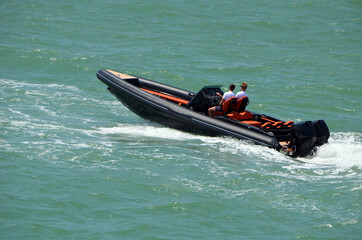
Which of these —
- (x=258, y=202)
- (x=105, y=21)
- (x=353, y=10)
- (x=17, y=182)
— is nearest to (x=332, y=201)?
(x=258, y=202)

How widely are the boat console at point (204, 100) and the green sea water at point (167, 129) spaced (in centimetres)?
78

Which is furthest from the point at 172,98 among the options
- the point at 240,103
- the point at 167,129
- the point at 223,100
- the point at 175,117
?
the point at 240,103

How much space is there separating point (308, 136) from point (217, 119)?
7.00 ft

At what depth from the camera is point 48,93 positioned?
52.5ft

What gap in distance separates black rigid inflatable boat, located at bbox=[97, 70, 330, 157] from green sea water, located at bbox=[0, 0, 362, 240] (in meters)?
0.25

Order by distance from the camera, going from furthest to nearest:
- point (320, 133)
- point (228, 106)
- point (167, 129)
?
point (167, 129)
point (228, 106)
point (320, 133)

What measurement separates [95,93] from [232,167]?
7.65m

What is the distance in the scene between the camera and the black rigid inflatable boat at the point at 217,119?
11.4 m

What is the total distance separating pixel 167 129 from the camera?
13.2 m

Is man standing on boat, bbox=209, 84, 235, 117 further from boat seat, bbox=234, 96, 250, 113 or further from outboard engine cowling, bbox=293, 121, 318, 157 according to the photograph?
outboard engine cowling, bbox=293, 121, 318, 157

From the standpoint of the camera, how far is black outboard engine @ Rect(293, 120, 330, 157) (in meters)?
11.2

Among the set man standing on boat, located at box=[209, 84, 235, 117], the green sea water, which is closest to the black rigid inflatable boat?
man standing on boat, located at box=[209, 84, 235, 117]

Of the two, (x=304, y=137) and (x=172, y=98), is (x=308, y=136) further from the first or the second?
(x=172, y=98)

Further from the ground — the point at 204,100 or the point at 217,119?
the point at 204,100
